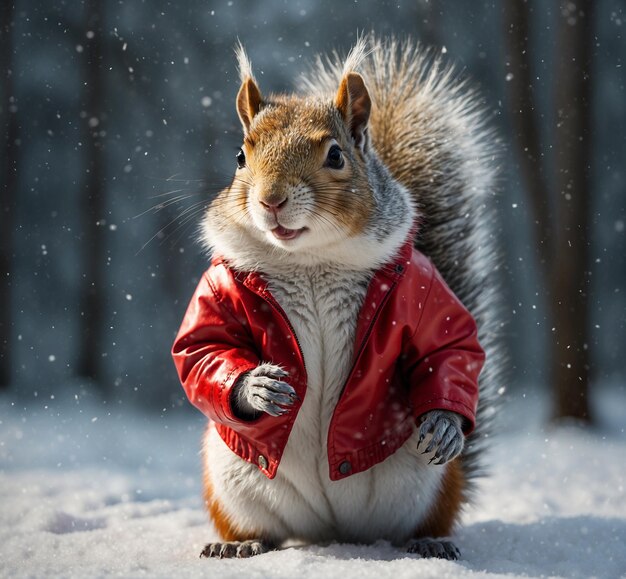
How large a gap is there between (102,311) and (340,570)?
2.98 meters

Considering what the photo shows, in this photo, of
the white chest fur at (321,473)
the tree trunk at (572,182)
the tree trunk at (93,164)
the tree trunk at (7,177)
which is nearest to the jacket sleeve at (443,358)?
the white chest fur at (321,473)

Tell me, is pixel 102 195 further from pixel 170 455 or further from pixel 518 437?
pixel 518 437

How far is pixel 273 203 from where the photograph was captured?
53.6 inches

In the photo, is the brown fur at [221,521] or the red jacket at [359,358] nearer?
the red jacket at [359,358]

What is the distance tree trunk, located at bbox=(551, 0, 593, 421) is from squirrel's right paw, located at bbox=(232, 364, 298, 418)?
7.20 ft

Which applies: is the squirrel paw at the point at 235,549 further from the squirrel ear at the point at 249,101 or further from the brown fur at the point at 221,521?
the squirrel ear at the point at 249,101

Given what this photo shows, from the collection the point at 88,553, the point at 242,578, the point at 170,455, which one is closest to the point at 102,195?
the point at 170,455

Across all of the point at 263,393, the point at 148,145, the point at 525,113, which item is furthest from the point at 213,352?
the point at 148,145

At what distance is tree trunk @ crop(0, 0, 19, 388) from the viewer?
12.3 feet

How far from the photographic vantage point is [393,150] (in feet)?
6.19

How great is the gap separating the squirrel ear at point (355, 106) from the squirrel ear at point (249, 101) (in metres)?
0.16

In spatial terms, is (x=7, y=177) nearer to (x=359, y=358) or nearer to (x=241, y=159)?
(x=241, y=159)

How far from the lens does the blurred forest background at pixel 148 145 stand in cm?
350

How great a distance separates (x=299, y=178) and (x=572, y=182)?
2.22 meters
